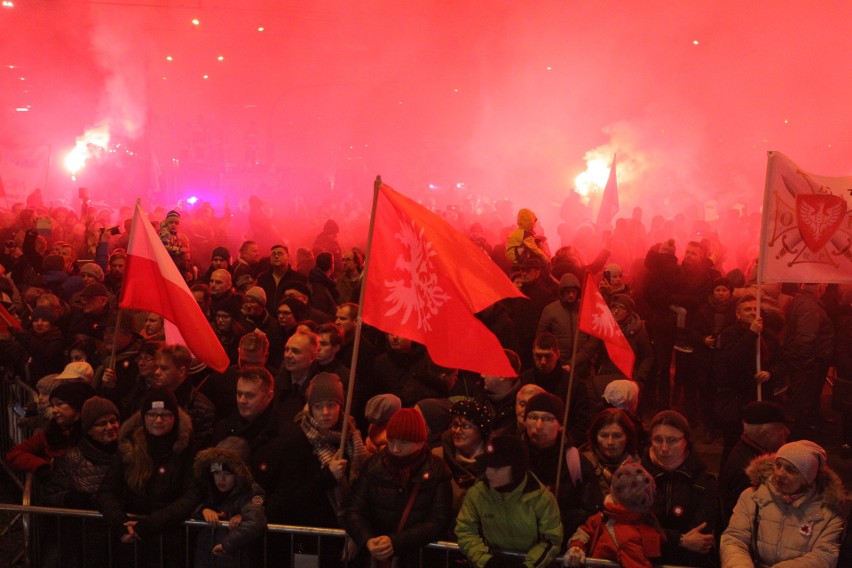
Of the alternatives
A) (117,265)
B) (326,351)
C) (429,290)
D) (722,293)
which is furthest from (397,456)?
(117,265)

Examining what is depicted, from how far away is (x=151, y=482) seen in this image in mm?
3932

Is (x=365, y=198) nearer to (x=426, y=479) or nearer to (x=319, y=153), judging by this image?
(x=319, y=153)

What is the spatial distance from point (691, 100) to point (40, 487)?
13.4m

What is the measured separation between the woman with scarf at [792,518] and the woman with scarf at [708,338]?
11.7 ft

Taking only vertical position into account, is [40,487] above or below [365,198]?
below

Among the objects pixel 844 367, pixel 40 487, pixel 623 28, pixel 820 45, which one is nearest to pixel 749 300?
pixel 844 367

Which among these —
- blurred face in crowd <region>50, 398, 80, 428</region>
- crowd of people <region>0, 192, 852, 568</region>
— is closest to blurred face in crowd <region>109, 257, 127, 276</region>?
crowd of people <region>0, 192, 852, 568</region>

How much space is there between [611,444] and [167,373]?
7.79ft

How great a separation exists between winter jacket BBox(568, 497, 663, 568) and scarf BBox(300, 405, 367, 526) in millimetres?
1015

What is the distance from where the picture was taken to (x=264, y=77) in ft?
67.4

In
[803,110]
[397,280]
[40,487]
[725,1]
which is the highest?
[725,1]

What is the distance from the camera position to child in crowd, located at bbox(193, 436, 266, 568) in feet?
12.1

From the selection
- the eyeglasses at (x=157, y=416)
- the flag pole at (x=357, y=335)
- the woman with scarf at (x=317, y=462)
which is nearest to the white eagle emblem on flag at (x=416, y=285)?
the flag pole at (x=357, y=335)

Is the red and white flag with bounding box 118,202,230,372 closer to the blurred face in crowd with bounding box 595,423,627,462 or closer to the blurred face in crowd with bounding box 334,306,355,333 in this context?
the blurred face in crowd with bounding box 334,306,355,333
